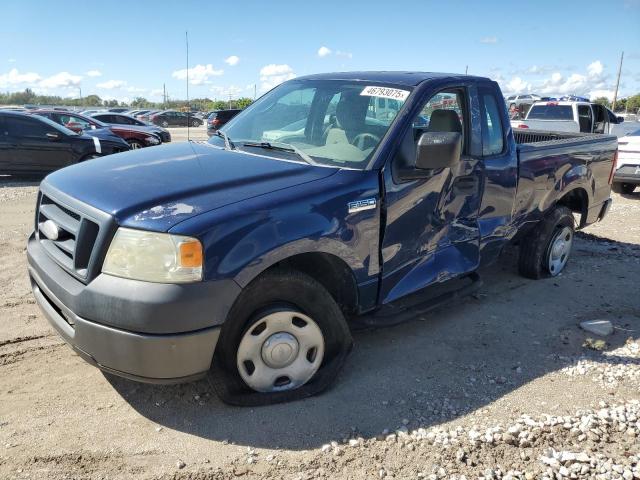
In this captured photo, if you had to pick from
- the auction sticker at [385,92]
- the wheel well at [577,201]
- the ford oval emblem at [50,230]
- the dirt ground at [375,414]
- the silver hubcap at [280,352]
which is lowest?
the dirt ground at [375,414]

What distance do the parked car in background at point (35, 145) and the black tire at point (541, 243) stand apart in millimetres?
9668

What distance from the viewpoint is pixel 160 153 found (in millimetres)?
3793

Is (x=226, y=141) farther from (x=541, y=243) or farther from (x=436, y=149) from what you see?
(x=541, y=243)

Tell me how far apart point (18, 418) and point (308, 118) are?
Result: 2.67 meters

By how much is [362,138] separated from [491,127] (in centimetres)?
135

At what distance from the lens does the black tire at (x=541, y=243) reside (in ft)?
17.5

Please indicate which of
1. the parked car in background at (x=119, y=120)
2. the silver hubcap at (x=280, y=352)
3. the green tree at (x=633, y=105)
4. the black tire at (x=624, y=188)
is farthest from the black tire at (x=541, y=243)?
the green tree at (x=633, y=105)

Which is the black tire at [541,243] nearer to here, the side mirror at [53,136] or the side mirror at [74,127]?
the side mirror at [53,136]

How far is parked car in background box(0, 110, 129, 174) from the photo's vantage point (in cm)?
1126

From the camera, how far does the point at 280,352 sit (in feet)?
10.1

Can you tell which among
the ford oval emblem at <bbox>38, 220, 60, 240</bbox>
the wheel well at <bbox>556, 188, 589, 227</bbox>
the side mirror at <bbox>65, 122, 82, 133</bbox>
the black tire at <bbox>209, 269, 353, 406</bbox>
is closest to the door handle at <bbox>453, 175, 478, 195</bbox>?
the black tire at <bbox>209, 269, 353, 406</bbox>

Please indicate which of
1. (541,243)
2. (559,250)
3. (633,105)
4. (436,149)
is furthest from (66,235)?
(633,105)

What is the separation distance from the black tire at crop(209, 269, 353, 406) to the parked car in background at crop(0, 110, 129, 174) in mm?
10024

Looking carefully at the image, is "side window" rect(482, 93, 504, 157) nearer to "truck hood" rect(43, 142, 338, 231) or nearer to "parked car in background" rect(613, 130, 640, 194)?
"truck hood" rect(43, 142, 338, 231)
